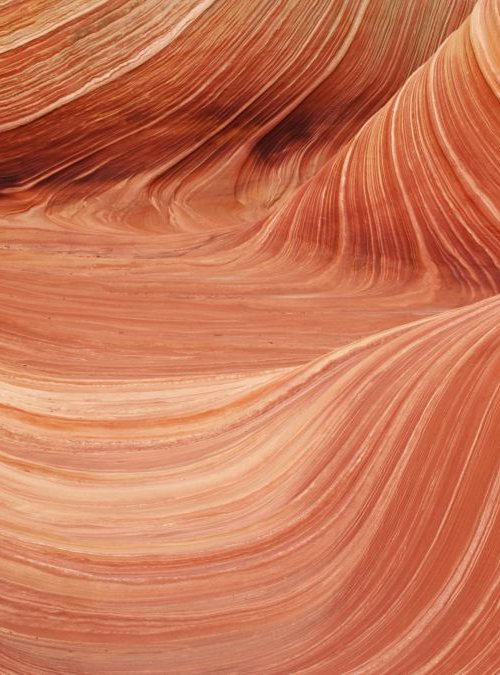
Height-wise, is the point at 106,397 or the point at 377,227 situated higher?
the point at 377,227

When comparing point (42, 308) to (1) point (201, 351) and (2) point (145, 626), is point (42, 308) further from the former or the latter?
(2) point (145, 626)

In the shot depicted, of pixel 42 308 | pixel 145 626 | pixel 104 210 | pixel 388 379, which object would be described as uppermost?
pixel 104 210

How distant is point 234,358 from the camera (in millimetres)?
1192

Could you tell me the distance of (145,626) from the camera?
2.63 ft

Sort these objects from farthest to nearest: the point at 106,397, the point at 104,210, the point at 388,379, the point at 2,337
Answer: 1. the point at 104,210
2. the point at 2,337
3. the point at 106,397
4. the point at 388,379

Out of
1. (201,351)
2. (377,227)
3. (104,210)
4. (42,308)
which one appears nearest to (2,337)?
(42,308)

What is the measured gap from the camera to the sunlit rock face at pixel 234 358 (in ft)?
2.63

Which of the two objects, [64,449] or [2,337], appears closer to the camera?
[64,449]

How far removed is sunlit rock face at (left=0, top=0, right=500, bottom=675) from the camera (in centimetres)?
80

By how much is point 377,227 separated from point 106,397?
613mm

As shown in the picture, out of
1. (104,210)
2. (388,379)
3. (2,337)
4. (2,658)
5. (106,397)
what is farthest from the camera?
(104,210)

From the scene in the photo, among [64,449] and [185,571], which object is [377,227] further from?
[185,571]

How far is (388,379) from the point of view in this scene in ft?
3.22

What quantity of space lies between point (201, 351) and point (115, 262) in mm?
361
